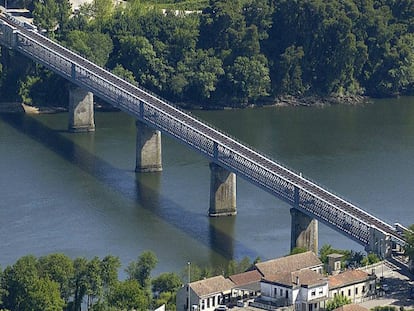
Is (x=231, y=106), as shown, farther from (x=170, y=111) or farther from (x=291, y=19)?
(x=170, y=111)

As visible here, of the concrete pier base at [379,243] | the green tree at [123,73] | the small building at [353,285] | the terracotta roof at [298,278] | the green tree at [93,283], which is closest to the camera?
the terracotta roof at [298,278]

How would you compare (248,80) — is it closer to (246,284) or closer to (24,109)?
(24,109)

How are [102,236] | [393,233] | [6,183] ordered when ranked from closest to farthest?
1. [393,233]
2. [102,236]
3. [6,183]

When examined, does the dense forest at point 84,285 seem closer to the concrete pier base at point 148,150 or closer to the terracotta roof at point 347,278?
the terracotta roof at point 347,278

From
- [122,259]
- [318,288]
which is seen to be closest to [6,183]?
[122,259]

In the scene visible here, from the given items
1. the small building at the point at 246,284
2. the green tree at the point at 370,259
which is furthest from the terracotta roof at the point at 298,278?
the green tree at the point at 370,259

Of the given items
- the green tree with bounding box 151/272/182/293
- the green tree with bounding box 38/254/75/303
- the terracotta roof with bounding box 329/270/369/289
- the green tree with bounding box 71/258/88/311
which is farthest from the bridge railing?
the green tree with bounding box 38/254/75/303

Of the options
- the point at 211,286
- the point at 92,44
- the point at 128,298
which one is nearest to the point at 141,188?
the point at 211,286
